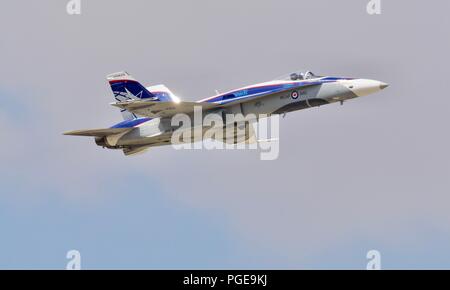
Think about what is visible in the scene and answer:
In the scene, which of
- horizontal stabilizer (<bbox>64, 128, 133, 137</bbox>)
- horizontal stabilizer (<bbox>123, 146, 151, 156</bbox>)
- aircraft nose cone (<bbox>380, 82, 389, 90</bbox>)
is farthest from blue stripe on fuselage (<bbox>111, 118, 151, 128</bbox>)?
A: aircraft nose cone (<bbox>380, 82, 389, 90</bbox>)

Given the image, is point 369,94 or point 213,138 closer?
point 369,94

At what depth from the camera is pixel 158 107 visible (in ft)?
168

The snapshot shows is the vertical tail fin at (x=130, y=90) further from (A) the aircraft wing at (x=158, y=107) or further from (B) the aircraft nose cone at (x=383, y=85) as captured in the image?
(B) the aircraft nose cone at (x=383, y=85)

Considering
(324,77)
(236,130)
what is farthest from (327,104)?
(236,130)

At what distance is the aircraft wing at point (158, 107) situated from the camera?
50812mm

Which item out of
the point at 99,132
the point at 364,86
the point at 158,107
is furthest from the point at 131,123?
the point at 364,86

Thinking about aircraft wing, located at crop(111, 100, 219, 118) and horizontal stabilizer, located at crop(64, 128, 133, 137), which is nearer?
aircraft wing, located at crop(111, 100, 219, 118)

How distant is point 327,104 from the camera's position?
5056 centimetres

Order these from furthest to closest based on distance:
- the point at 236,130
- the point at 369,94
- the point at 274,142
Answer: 1. the point at 274,142
2. the point at 236,130
3. the point at 369,94

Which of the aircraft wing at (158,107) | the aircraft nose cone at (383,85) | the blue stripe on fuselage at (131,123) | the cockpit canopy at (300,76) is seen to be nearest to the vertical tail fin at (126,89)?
the blue stripe on fuselage at (131,123)

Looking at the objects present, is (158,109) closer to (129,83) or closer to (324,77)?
(129,83)

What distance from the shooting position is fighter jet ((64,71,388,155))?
1968 inches

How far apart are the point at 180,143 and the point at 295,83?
631cm

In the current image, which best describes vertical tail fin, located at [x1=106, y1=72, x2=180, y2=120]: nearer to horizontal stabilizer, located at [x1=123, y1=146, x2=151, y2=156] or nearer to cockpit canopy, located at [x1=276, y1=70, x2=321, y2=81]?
horizontal stabilizer, located at [x1=123, y1=146, x2=151, y2=156]
